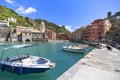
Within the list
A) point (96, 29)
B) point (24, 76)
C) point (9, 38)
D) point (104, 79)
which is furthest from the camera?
point (9, 38)

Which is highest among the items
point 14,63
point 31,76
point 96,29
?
point 96,29

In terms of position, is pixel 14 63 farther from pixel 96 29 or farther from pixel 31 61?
pixel 96 29

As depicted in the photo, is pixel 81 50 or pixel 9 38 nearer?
pixel 81 50

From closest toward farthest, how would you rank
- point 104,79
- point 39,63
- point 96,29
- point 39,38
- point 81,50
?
point 104,79, point 39,63, point 81,50, point 96,29, point 39,38

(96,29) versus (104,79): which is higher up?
(96,29)

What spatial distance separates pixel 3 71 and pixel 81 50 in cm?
3134

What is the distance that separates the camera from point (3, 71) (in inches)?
867

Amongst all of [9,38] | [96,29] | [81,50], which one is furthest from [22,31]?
[81,50]

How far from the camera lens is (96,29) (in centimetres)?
11469

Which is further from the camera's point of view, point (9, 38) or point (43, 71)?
point (9, 38)

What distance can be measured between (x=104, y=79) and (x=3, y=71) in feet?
40.8

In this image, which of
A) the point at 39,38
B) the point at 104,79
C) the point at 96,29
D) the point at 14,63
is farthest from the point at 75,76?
the point at 39,38

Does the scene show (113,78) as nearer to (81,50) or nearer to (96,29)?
(81,50)

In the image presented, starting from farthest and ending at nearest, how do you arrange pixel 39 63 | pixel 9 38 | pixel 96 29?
pixel 9 38, pixel 96 29, pixel 39 63
